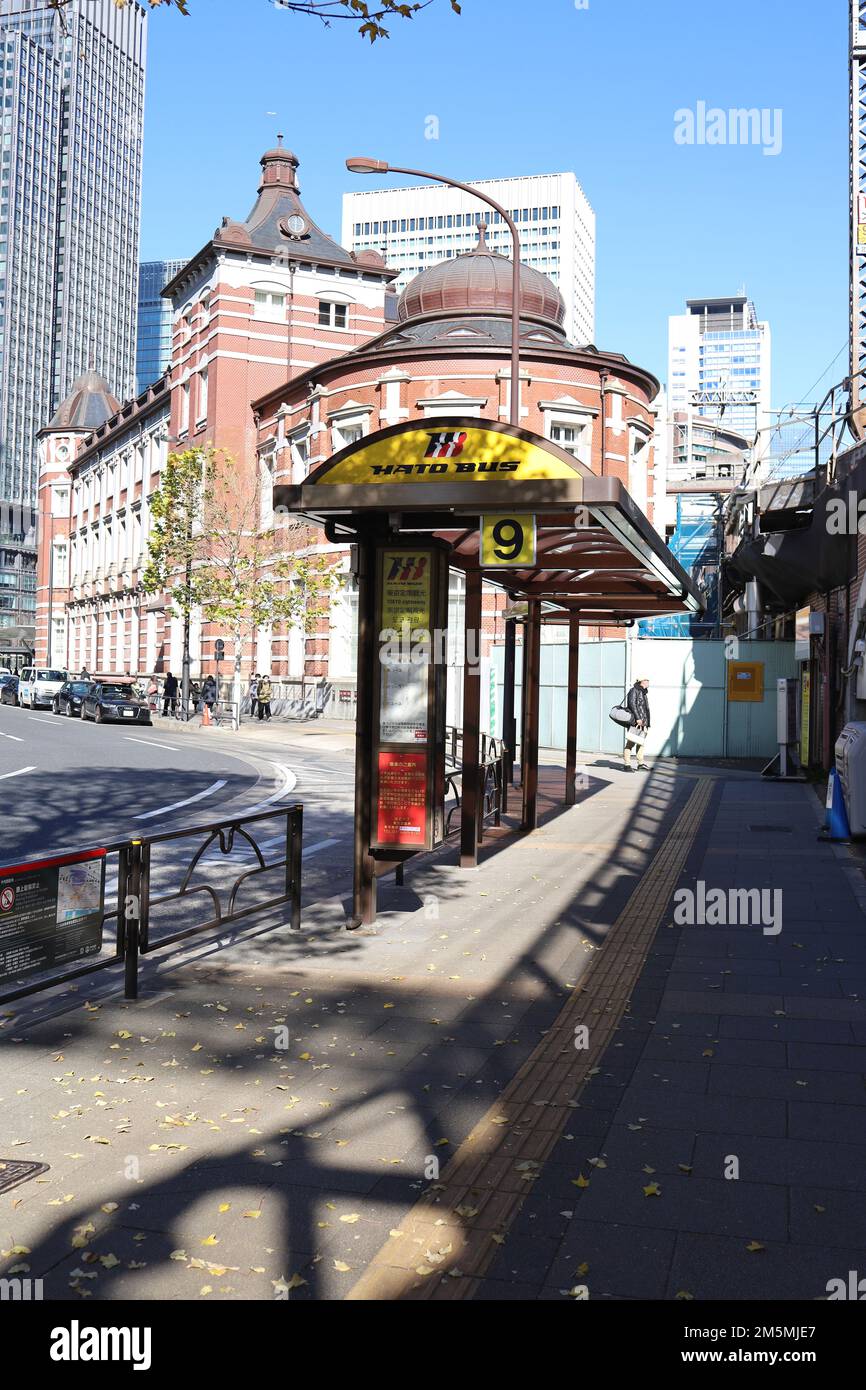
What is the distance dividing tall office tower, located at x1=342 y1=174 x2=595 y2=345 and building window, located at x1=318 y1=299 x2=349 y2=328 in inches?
4141

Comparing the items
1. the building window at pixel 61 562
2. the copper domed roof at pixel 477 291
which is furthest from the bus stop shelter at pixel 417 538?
the building window at pixel 61 562

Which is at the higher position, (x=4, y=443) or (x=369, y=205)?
(x=369, y=205)

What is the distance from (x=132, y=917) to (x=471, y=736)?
5377 millimetres

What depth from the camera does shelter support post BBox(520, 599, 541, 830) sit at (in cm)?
1420

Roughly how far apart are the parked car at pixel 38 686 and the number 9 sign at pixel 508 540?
38.8 meters

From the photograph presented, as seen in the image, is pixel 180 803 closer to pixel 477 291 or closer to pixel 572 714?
pixel 572 714

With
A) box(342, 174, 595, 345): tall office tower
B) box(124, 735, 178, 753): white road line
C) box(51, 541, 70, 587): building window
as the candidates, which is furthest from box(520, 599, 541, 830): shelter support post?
box(342, 174, 595, 345): tall office tower

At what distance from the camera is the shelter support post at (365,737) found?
857cm

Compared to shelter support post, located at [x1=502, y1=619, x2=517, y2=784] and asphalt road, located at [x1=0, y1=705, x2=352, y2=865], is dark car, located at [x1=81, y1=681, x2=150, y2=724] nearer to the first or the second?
asphalt road, located at [x1=0, y1=705, x2=352, y2=865]

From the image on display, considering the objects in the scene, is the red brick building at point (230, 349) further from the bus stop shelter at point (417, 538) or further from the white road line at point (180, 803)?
the bus stop shelter at point (417, 538)

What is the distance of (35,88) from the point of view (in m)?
161
